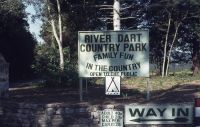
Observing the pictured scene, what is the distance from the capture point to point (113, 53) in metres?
12.7

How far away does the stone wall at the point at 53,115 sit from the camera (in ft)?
36.2

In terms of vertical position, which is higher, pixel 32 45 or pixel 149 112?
pixel 32 45

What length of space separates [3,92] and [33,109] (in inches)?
159

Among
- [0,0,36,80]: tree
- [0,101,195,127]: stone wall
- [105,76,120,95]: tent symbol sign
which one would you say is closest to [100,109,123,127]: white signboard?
[0,101,195,127]: stone wall

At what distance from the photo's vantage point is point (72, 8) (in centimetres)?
3031

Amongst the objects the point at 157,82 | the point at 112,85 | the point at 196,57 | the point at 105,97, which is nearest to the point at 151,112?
the point at 112,85

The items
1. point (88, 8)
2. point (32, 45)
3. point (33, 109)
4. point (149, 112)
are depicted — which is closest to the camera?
point (149, 112)

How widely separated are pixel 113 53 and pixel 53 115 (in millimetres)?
2427

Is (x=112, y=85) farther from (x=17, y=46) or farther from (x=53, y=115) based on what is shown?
(x=17, y=46)

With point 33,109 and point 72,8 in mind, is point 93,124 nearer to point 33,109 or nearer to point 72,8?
point 33,109

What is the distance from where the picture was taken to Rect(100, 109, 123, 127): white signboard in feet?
32.1

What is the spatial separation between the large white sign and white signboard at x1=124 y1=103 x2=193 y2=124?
222cm

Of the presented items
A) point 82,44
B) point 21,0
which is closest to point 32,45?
point 21,0

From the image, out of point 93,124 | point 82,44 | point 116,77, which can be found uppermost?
point 82,44
